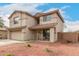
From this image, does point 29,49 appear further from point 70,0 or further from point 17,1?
point 70,0

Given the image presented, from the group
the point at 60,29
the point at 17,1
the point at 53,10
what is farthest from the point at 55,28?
the point at 17,1

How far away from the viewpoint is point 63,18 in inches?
229

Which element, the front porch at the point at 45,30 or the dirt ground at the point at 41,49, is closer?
the dirt ground at the point at 41,49

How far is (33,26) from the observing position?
5.86 m

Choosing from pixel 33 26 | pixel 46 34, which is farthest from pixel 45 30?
pixel 33 26

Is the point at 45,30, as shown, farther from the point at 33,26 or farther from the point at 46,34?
the point at 33,26

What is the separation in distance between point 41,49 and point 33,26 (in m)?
0.85

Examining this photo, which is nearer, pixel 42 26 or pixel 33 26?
pixel 33 26

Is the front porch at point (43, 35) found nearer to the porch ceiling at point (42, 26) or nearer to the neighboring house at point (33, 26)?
the neighboring house at point (33, 26)

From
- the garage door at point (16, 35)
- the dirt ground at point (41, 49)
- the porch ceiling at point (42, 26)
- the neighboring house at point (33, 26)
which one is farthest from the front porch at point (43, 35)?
the garage door at point (16, 35)

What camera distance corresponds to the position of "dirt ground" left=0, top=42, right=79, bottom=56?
546 centimetres

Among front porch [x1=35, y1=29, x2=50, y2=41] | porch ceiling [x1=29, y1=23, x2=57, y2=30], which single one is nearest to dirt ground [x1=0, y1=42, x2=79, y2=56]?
front porch [x1=35, y1=29, x2=50, y2=41]

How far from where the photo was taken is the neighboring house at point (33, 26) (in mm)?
5875

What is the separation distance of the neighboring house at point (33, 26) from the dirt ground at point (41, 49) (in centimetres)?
29
